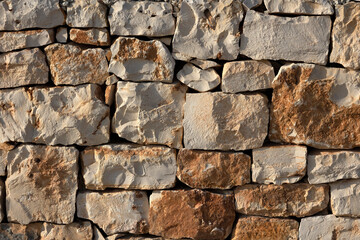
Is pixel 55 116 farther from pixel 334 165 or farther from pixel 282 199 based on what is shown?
pixel 334 165

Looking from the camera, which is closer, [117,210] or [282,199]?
[282,199]

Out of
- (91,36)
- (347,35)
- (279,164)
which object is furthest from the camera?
(91,36)

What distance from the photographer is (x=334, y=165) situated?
2.97m

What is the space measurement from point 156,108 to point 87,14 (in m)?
0.73

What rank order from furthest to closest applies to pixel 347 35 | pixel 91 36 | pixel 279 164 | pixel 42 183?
pixel 42 183 → pixel 91 36 → pixel 279 164 → pixel 347 35

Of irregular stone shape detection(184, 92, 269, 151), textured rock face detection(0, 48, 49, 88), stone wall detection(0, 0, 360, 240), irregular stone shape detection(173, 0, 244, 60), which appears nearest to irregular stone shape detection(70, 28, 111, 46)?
stone wall detection(0, 0, 360, 240)

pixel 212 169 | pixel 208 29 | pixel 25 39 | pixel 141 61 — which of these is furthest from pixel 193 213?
pixel 25 39

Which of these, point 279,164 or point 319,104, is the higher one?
point 319,104

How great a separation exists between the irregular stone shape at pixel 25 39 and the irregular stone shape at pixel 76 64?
6cm

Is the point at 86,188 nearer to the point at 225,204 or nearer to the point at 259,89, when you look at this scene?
the point at 225,204

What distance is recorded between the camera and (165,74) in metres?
3.08

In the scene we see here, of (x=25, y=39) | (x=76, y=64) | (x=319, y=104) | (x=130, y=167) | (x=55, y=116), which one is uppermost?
(x=25, y=39)

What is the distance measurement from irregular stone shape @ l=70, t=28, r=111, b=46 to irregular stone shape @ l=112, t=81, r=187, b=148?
11.2 inches

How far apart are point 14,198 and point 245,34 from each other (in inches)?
72.5
